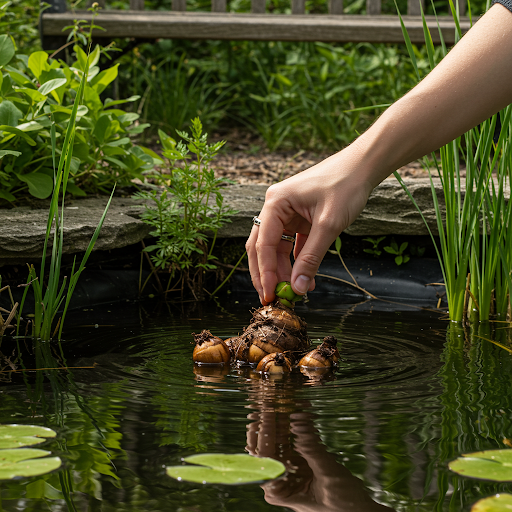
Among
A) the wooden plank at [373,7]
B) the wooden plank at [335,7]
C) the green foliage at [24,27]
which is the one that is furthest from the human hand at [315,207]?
the wooden plank at [373,7]

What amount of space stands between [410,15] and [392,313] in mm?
3084

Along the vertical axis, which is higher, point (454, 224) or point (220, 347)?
point (454, 224)

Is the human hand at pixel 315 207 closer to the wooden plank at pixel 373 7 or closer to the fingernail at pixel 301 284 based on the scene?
the fingernail at pixel 301 284

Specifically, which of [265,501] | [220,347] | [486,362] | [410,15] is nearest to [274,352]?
[220,347]

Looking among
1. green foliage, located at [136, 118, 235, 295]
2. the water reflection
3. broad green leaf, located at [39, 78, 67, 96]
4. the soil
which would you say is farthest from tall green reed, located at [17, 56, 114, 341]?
the soil

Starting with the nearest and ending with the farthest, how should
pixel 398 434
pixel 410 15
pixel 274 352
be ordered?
pixel 398 434
pixel 274 352
pixel 410 15

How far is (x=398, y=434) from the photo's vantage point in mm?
1326

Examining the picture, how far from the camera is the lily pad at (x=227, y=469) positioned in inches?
43.8

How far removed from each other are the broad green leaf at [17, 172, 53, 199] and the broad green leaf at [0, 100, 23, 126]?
0.71ft

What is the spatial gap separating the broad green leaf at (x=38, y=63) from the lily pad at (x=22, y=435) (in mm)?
1732

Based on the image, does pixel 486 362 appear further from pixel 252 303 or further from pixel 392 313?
pixel 252 303

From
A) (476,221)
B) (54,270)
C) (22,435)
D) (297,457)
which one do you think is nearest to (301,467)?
(297,457)

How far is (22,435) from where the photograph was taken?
4.20 feet

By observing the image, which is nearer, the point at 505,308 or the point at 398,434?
the point at 398,434
